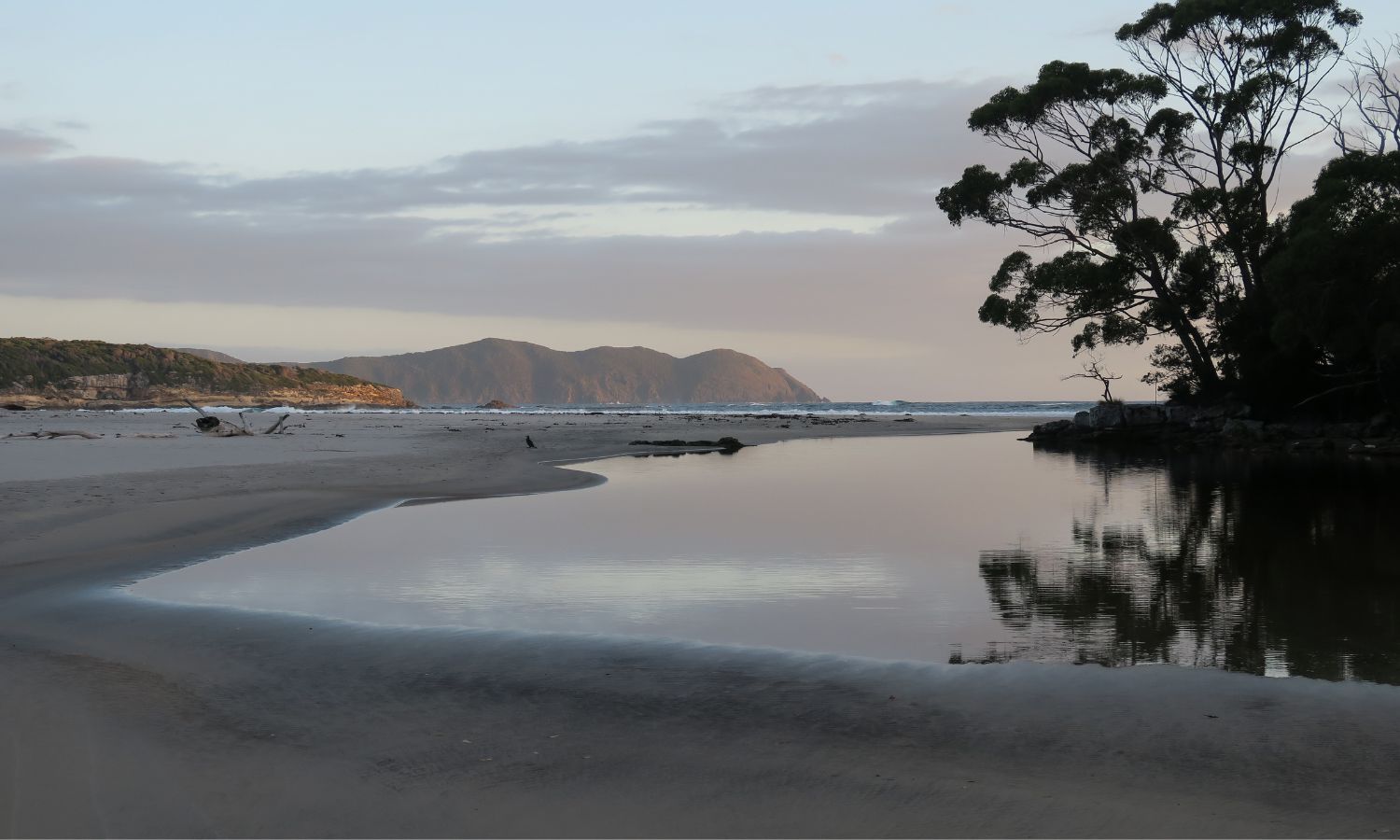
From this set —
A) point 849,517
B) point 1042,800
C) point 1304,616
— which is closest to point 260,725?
point 1042,800

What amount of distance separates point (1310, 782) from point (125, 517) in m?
13.5

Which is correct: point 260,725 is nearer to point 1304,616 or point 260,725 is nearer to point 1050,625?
point 1050,625

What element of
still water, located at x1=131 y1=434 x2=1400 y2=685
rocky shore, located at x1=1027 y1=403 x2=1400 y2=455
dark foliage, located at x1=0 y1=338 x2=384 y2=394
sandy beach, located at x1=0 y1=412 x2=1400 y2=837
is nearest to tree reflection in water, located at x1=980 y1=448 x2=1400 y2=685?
still water, located at x1=131 y1=434 x2=1400 y2=685

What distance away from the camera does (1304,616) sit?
27.0 feet

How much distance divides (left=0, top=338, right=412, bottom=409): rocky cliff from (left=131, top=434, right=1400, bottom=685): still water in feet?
384

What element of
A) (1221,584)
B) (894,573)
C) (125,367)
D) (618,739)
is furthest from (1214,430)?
(125,367)

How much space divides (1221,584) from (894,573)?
2981mm

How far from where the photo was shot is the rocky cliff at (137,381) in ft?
429

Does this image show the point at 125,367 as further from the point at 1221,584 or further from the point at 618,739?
the point at 618,739

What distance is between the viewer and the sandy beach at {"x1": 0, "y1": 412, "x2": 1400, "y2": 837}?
428 cm

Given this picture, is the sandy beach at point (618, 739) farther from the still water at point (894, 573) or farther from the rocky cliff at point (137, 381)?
the rocky cliff at point (137, 381)

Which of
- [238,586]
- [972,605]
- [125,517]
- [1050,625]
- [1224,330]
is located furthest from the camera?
[1224,330]

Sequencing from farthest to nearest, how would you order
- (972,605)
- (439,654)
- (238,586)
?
(238,586) → (972,605) → (439,654)

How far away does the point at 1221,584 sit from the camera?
32.2 ft
